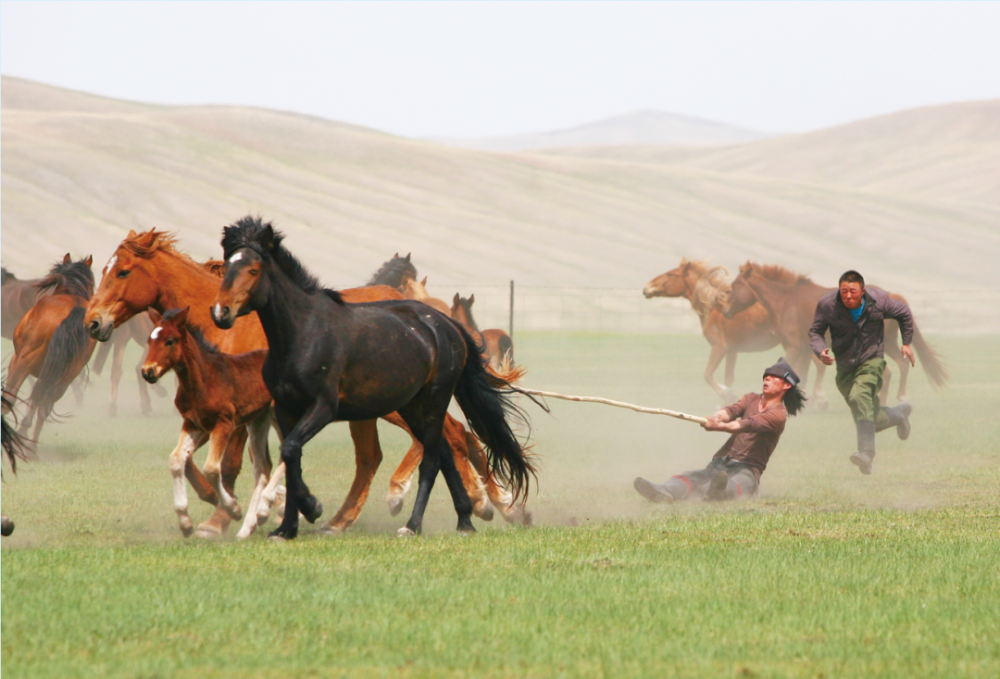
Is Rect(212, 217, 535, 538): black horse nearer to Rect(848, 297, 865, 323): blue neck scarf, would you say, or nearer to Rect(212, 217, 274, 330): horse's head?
Result: Rect(212, 217, 274, 330): horse's head

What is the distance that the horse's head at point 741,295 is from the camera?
20438 mm

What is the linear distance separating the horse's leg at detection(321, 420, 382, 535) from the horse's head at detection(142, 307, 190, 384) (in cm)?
144

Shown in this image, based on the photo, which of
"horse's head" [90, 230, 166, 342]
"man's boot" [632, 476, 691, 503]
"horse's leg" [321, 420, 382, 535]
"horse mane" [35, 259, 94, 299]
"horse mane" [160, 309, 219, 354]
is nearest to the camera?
"horse mane" [160, 309, 219, 354]

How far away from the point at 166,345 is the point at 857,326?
645 cm

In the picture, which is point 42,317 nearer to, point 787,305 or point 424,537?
point 424,537

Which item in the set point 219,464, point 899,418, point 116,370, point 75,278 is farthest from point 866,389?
point 116,370

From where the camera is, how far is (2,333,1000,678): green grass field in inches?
185

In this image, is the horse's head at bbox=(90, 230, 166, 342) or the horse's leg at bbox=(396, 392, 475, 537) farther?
the horse's leg at bbox=(396, 392, 475, 537)

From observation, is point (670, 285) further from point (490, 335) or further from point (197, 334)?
point (197, 334)

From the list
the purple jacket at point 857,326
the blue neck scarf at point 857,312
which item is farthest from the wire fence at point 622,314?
the blue neck scarf at point 857,312

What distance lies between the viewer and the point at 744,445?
10094 millimetres

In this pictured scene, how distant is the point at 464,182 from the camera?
8881 cm

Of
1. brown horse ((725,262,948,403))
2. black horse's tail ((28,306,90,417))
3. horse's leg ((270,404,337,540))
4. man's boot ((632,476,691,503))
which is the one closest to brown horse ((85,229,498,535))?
horse's leg ((270,404,337,540))

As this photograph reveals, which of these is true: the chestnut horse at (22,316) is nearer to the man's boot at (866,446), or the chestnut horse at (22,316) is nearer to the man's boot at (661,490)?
the man's boot at (661,490)
